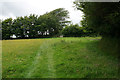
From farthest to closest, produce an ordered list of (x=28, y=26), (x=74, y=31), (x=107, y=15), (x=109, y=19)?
(x=28, y=26) < (x=74, y=31) < (x=107, y=15) < (x=109, y=19)

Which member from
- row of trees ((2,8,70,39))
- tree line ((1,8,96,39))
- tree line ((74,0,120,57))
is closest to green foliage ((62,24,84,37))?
tree line ((1,8,96,39))

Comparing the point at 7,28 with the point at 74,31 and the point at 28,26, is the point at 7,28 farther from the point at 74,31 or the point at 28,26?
the point at 74,31

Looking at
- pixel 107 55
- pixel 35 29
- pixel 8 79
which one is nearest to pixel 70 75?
pixel 8 79

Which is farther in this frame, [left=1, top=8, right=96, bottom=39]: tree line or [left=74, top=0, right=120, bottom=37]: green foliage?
[left=1, top=8, right=96, bottom=39]: tree line

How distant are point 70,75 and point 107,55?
4.02 meters

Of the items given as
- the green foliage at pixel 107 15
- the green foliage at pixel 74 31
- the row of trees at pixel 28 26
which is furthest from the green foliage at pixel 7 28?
the green foliage at pixel 107 15

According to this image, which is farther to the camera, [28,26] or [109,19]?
[28,26]

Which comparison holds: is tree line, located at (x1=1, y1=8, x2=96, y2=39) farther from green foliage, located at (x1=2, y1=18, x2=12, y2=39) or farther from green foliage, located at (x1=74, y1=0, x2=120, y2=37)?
green foliage, located at (x1=74, y1=0, x2=120, y2=37)

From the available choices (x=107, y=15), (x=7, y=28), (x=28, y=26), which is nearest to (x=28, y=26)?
(x=28, y=26)

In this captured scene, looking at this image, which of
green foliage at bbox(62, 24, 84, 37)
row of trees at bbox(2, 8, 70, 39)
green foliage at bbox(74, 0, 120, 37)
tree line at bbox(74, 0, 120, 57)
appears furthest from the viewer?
row of trees at bbox(2, 8, 70, 39)

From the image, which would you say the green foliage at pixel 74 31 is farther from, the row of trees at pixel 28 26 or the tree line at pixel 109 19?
the tree line at pixel 109 19

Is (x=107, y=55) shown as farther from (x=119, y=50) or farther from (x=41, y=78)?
(x=41, y=78)

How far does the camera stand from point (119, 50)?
671cm

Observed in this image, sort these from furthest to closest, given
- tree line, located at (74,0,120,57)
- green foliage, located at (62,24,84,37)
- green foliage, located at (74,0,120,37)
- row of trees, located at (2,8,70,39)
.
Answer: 1. row of trees, located at (2,8,70,39)
2. green foliage, located at (62,24,84,37)
3. tree line, located at (74,0,120,57)
4. green foliage, located at (74,0,120,37)
